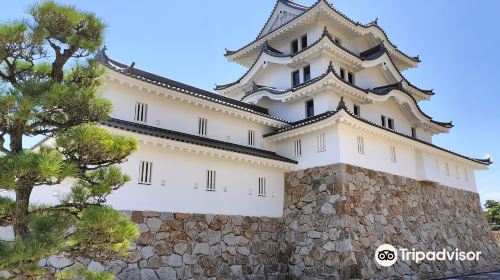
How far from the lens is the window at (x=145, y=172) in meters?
9.47

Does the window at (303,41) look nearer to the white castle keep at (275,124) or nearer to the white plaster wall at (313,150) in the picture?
the white castle keep at (275,124)

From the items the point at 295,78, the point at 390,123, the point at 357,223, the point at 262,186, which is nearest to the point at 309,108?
the point at 295,78

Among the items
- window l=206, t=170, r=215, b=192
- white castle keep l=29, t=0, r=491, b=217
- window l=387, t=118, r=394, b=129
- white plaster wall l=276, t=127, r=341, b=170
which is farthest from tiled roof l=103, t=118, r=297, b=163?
window l=387, t=118, r=394, b=129

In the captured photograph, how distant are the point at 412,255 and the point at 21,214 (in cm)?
1257

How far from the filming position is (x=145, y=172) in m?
9.57

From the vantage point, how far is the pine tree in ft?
13.3

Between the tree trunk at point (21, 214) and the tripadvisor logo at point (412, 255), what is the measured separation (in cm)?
1025

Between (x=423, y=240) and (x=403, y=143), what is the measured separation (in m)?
3.89

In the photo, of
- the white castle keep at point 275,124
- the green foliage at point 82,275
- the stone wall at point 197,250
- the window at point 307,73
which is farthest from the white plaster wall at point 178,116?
the green foliage at point 82,275

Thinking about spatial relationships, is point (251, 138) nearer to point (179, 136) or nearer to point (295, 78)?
point (179, 136)

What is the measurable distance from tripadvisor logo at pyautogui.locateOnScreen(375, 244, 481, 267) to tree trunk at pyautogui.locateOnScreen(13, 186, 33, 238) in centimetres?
1025

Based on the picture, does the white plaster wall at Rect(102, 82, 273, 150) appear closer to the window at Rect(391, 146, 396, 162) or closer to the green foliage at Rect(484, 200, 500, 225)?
the window at Rect(391, 146, 396, 162)

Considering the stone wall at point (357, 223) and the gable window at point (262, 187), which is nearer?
the stone wall at point (357, 223)

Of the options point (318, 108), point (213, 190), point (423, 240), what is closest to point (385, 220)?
point (423, 240)
